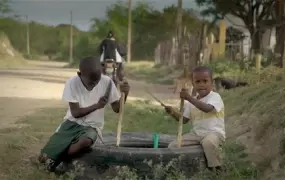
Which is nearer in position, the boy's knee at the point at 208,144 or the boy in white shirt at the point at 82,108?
the boy's knee at the point at 208,144

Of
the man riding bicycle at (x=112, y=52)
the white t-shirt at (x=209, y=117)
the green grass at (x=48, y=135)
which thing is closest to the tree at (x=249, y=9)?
the man riding bicycle at (x=112, y=52)

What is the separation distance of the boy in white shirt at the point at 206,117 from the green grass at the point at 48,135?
0.71 feet

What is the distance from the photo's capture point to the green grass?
5652mm

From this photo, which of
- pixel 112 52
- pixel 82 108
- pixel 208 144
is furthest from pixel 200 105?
pixel 112 52

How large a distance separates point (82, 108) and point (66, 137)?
32cm

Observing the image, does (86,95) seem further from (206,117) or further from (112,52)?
(112,52)

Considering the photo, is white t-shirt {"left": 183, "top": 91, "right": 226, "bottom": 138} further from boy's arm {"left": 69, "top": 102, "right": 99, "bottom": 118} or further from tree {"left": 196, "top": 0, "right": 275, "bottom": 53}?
tree {"left": 196, "top": 0, "right": 275, "bottom": 53}

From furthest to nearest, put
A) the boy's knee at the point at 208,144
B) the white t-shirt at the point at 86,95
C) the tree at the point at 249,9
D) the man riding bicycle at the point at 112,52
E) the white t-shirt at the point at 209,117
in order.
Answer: the tree at the point at 249,9, the man riding bicycle at the point at 112,52, the white t-shirt at the point at 86,95, the white t-shirt at the point at 209,117, the boy's knee at the point at 208,144

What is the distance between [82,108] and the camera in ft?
18.6

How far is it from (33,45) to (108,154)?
81.5 m

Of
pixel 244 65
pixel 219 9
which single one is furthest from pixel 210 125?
pixel 219 9

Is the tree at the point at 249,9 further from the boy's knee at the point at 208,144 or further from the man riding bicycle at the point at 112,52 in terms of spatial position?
the boy's knee at the point at 208,144

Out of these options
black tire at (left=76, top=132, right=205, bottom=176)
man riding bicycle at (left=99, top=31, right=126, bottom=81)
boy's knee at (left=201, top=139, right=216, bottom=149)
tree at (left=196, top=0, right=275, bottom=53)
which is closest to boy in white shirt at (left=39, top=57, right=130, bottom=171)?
black tire at (left=76, top=132, right=205, bottom=176)

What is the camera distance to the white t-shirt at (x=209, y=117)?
559 cm
